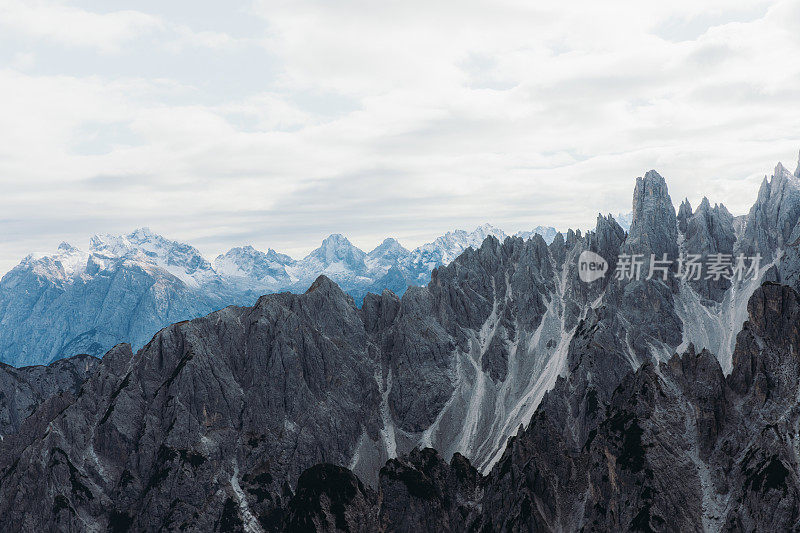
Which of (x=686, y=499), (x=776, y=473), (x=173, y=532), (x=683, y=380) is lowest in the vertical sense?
(x=173, y=532)

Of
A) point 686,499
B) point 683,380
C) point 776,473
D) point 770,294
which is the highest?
point 770,294

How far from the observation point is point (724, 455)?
378 feet

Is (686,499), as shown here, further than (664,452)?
No

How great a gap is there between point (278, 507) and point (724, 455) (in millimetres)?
145929

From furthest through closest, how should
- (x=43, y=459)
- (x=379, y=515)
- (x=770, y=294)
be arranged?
(x=43, y=459) < (x=379, y=515) < (x=770, y=294)

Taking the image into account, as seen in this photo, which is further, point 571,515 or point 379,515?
point 379,515

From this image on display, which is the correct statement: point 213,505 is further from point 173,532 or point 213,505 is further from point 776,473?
point 776,473

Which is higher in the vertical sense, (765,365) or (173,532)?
(765,365)

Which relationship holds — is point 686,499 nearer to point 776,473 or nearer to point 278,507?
point 776,473

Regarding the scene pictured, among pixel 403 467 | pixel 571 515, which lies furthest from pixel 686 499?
pixel 403 467

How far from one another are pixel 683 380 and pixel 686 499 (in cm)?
3276

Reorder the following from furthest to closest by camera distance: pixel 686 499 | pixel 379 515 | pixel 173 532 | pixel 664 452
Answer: pixel 173 532, pixel 379 515, pixel 664 452, pixel 686 499

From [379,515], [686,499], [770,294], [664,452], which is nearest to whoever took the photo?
[686,499]

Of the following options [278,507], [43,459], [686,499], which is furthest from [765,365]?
[43,459]
